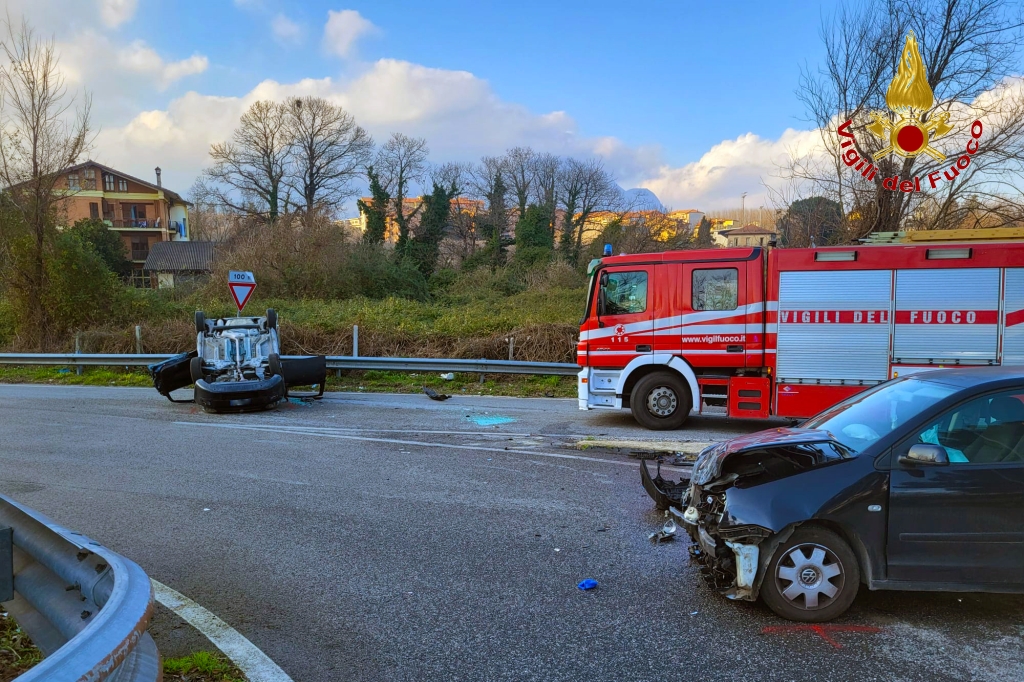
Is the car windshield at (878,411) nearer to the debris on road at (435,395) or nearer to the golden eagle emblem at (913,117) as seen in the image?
the debris on road at (435,395)

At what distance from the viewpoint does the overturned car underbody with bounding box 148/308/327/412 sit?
39.6 ft

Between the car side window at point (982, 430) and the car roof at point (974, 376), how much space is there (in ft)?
0.37

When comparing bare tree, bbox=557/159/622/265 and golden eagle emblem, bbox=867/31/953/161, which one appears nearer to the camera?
golden eagle emblem, bbox=867/31/953/161

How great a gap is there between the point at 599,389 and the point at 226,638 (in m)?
7.19

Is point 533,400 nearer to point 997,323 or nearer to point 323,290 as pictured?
point 997,323

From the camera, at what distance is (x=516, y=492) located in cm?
682

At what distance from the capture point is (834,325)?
923 cm

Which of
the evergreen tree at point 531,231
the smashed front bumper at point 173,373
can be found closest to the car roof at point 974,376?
the smashed front bumper at point 173,373

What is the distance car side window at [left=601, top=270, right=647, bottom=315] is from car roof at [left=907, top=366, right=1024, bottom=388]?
5526 millimetres

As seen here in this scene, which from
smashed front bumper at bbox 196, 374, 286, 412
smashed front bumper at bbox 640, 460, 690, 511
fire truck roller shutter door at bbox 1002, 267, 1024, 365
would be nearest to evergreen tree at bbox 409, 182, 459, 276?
smashed front bumper at bbox 196, 374, 286, 412

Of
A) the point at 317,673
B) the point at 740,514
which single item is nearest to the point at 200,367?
the point at 317,673

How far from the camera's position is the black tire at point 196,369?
12227 mm

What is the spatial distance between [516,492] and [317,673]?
3.45 meters

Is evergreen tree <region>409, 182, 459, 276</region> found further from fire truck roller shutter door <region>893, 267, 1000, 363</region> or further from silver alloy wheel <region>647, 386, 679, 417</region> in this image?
fire truck roller shutter door <region>893, 267, 1000, 363</region>
